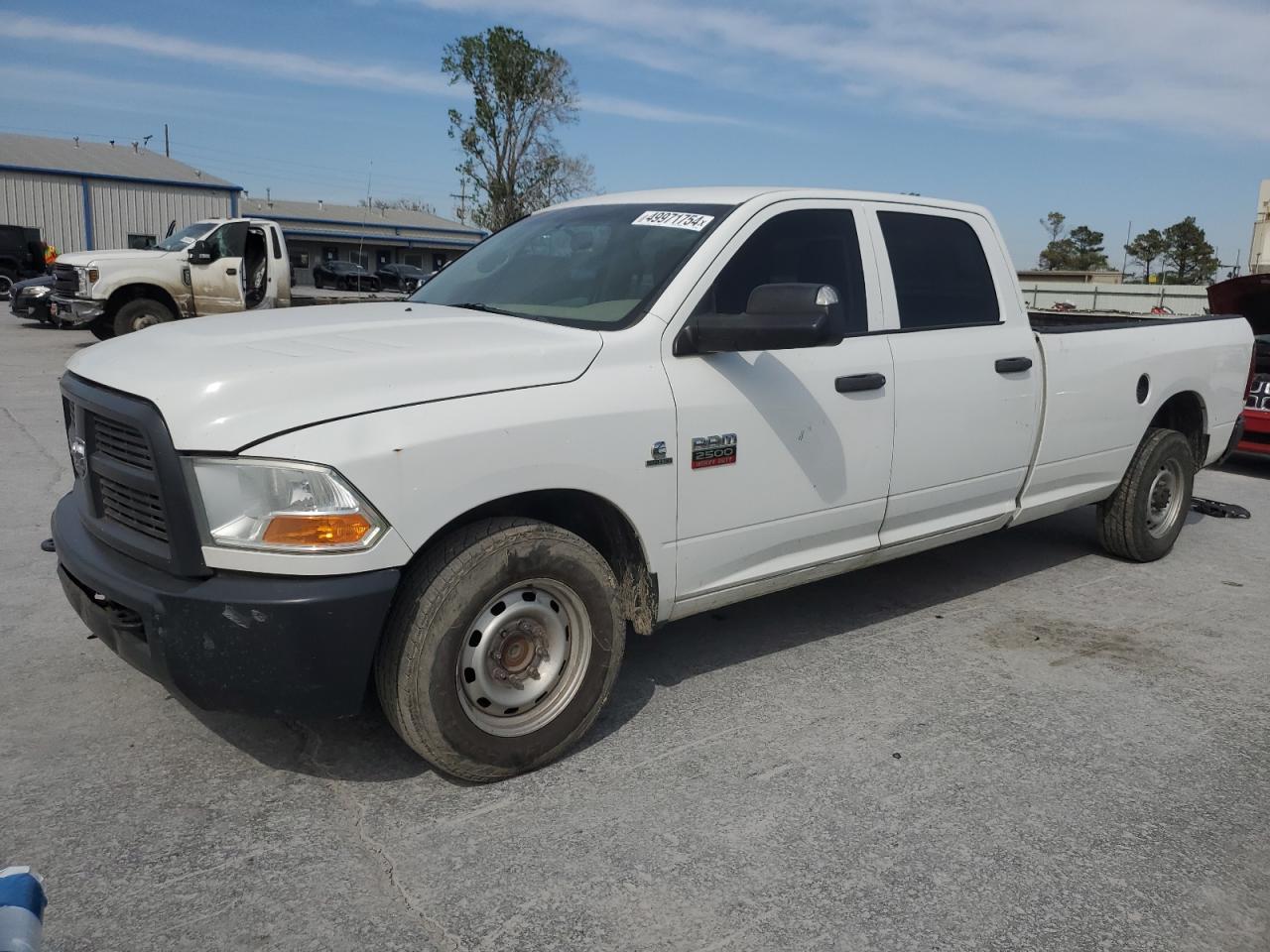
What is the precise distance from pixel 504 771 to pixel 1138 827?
1924 mm

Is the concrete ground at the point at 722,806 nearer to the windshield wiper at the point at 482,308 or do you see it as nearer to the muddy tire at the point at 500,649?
the muddy tire at the point at 500,649

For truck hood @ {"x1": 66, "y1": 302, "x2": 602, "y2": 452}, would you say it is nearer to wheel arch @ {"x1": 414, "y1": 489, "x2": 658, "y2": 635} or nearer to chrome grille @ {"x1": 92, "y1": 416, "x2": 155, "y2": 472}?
chrome grille @ {"x1": 92, "y1": 416, "x2": 155, "y2": 472}

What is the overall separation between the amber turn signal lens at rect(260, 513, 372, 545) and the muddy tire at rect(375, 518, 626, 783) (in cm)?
29

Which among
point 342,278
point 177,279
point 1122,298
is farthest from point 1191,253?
point 177,279

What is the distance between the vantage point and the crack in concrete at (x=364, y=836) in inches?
99.8

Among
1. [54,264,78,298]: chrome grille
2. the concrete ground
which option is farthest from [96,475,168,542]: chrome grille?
[54,264,78,298]: chrome grille

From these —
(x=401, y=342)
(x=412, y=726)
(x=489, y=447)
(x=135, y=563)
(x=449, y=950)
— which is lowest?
(x=449, y=950)

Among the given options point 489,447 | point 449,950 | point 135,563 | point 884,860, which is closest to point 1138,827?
point 884,860

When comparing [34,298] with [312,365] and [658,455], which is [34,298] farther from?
[658,455]

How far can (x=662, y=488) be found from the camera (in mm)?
3432

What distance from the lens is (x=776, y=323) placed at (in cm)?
332

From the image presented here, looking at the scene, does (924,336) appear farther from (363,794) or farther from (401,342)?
(363,794)

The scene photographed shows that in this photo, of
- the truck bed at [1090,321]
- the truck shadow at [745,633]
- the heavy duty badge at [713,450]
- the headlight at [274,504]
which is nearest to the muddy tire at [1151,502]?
the truck shadow at [745,633]

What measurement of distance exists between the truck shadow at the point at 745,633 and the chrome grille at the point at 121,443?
1.04 m
